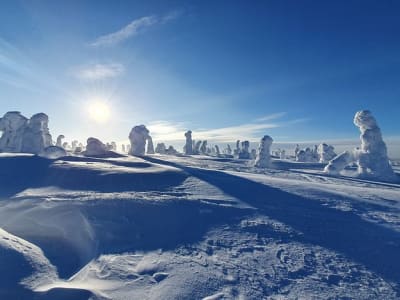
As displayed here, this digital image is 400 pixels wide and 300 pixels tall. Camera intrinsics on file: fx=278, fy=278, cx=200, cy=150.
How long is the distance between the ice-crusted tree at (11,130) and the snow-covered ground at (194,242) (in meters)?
21.5

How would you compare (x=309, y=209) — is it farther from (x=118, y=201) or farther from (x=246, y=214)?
(x=118, y=201)

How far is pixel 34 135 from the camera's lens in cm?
3262

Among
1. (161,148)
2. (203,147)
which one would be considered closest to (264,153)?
(161,148)

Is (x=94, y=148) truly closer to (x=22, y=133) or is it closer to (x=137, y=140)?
(x=137, y=140)

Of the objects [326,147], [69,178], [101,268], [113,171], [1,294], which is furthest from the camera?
[326,147]

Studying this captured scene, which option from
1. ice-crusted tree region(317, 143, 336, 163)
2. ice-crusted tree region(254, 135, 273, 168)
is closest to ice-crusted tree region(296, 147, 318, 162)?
ice-crusted tree region(317, 143, 336, 163)

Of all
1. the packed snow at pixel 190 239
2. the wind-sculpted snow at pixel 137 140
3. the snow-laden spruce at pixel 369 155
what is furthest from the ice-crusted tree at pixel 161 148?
the packed snow at pixel 190 239

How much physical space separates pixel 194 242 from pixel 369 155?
3044cm

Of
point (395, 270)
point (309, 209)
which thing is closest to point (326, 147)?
point (309, 209)

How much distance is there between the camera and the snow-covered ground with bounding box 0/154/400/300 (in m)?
7.01

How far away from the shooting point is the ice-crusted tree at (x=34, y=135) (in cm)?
3228

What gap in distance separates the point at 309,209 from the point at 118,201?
8773 mm

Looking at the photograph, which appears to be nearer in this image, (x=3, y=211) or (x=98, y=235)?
(x=98, y=235)

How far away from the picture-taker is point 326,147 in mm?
60438
